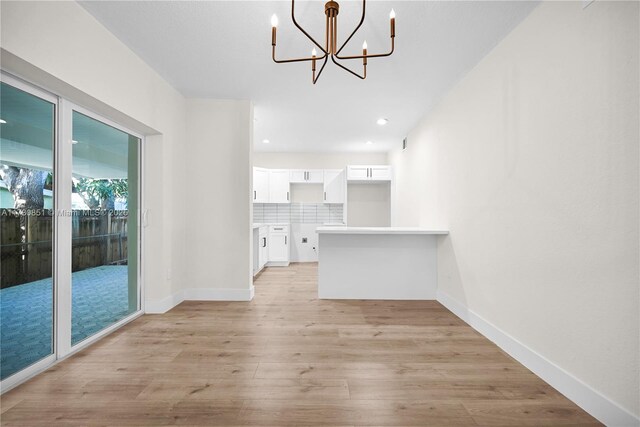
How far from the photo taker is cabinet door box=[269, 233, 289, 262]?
234 inches

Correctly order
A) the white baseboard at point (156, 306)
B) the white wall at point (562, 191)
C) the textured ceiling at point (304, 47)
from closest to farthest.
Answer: the white wall at point (562, 191) < the textured ceiling at point (304, 47) < the white baseboard at point (156, 306)

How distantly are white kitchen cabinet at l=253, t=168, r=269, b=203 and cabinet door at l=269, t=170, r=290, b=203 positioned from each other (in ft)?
0.30

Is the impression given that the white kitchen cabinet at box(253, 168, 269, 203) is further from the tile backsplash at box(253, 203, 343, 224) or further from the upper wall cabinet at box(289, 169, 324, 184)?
the upper wall cabinet at box(289, 169, 324, 184)

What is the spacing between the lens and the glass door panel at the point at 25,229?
5.75 feet

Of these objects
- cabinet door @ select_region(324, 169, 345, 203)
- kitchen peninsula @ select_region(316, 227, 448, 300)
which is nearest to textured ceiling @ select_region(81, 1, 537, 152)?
kitchen peninsula @ select_region(316, 227, 448, 300)

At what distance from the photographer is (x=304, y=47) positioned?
2.39 metres

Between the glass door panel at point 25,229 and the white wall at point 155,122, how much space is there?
264 millimetres

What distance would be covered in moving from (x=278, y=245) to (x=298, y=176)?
1618 millimetres

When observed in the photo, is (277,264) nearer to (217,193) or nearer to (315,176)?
(315,176)

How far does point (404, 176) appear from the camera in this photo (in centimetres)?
520

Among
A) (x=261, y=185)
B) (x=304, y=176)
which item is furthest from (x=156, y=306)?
(x=304, y=176)

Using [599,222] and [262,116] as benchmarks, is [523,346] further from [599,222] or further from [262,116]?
[262,116]

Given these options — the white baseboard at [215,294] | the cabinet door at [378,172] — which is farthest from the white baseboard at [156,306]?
the cabinet door at [378,172]

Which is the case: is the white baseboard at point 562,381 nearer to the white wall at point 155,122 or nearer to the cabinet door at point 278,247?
the white wall at point 155,122
